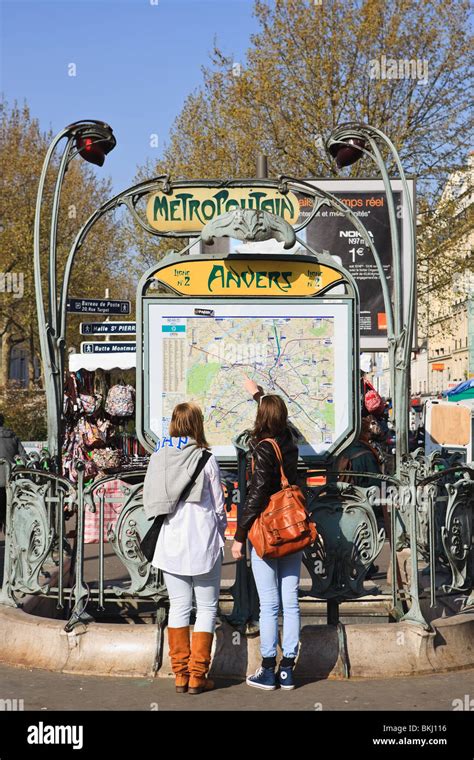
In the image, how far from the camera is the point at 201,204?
8492 millimetres

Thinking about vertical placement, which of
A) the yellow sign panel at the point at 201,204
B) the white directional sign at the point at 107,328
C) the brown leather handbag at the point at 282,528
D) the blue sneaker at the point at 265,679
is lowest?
the blue sneaker at the point at 265,679

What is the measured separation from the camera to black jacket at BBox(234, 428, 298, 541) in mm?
6398

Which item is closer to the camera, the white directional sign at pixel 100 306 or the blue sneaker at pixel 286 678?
the blue sneaker at pixel 286 678

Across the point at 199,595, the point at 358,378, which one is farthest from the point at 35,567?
the point at 358,378

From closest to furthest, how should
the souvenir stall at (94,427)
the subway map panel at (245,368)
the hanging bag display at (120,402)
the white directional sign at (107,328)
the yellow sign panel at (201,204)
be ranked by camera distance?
the subway map panel at (245,368)
the yellow sign panel at (201,204)
the souvenir stall at (94,427)
the hanging bag display at (120,402)
the white directional sign at (107,328)

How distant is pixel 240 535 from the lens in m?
6.48

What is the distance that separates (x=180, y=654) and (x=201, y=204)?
365cm

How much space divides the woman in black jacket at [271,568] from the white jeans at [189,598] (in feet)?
0.83

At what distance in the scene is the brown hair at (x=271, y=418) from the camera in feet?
21.4

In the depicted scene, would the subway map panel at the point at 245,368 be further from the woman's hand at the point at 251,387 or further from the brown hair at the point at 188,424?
the brown hair at the point at 188,424

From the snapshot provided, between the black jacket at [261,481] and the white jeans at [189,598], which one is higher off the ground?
the black jacket at [261,481]

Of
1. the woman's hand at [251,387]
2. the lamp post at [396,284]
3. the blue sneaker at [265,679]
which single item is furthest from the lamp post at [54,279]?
the blue sneaker at [265,679]

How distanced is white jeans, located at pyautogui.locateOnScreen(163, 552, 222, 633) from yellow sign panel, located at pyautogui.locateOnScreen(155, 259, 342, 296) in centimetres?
246
